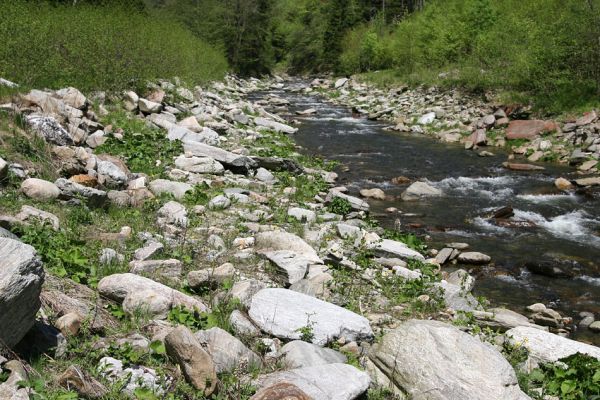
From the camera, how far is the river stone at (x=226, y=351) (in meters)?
4.01

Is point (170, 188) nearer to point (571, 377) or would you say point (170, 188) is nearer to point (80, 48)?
point (571, 377)

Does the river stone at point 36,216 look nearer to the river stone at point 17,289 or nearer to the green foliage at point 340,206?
the river stone at point 17,289

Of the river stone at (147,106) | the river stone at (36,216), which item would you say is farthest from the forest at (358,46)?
the river stone at (36,216)

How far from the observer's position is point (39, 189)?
688 cm

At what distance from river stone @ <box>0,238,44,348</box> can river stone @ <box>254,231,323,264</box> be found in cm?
361

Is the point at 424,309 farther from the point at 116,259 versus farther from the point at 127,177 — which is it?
the point at 127,177

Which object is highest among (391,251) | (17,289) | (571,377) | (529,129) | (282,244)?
(17,289)

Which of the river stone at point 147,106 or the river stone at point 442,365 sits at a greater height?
the river stone at point 442,365

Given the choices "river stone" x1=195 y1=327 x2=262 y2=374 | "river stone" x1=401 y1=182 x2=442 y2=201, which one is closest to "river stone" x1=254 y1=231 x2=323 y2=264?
"river stone" x1=195 y1=327 x2=262 y2=374

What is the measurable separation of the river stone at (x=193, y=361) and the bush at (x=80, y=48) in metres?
9.83

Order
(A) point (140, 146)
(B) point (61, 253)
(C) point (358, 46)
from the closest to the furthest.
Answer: (B) point (61, 253) → (A) point (140, 146) → (C) point (358, 46)

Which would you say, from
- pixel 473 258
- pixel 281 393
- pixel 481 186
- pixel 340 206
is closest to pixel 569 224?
pixel 481 186

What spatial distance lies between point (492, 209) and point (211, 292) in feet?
25.4

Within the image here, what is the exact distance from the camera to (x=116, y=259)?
5656 mm
